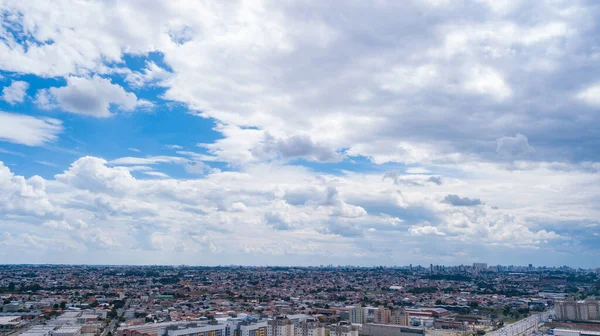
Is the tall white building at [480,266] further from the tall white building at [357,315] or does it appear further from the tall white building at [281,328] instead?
the tall white building at [281,328]

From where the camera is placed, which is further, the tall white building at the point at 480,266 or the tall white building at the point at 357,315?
the tall white building at the point at 480,266

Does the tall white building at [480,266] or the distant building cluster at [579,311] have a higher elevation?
the tall white building at [480,266]

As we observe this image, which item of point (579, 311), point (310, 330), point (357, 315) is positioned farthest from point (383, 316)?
point (579, 311)

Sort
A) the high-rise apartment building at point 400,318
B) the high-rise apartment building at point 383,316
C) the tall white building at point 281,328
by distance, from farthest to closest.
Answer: the high-rise apartment building at point 383,316 → the high-rise apartment building at point 400,318 → the tall white building at point 281,328

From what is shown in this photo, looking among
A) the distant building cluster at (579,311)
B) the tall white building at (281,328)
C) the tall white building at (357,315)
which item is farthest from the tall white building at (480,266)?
the tall white building at (281,328)

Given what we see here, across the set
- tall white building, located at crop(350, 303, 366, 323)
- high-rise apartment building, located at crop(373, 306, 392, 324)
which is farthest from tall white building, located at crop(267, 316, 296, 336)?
tall white building, located at crop(350, 303, 366, 323)

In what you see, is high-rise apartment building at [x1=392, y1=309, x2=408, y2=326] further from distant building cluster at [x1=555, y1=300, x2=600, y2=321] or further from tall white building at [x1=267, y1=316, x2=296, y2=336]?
distant building cluster at [x1=555, y1=300, x2=600, y2=321]

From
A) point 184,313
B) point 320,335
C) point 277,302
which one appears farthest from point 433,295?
point 320,335

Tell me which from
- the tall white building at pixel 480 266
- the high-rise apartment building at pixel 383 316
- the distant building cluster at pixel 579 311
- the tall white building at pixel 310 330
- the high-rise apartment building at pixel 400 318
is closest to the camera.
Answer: the tall white building at pixel 310 330

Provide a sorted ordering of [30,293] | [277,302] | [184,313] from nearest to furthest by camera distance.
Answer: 1. [184,313]
2. [277,302]
3. [30,293]

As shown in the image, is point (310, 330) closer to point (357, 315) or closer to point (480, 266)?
point (357, 315)

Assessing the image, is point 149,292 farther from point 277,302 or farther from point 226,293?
point 277,302
